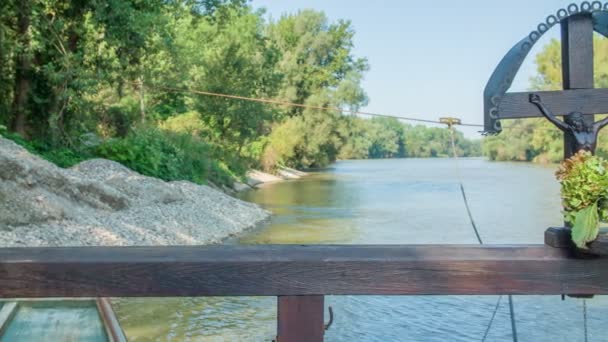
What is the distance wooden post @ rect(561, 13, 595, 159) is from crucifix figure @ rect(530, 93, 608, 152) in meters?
0.15

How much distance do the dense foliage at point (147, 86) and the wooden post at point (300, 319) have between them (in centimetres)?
1156

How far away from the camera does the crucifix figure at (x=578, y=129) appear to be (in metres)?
2.21

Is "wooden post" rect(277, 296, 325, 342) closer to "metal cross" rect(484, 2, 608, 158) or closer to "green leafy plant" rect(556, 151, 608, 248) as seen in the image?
"green leafy plant" rect(556, 151, 608, 248)

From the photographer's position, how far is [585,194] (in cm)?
186

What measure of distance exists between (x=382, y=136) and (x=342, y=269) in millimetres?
91750

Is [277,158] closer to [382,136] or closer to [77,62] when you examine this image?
[77,62]

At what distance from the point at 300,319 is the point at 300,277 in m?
0.11

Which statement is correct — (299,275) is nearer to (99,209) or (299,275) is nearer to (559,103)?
(559,103)

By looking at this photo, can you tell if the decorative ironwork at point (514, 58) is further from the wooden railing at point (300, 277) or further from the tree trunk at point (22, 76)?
the tree trunk at point (22, 76)

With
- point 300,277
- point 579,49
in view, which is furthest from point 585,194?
point 300,277

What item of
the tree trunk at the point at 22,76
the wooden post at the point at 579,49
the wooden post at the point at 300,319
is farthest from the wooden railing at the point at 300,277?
the tree trunk at the point at 22,76

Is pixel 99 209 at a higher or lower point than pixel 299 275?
lower

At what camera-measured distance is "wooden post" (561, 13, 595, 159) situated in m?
2.33

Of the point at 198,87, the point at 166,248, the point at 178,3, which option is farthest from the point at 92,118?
the point at 166,248
